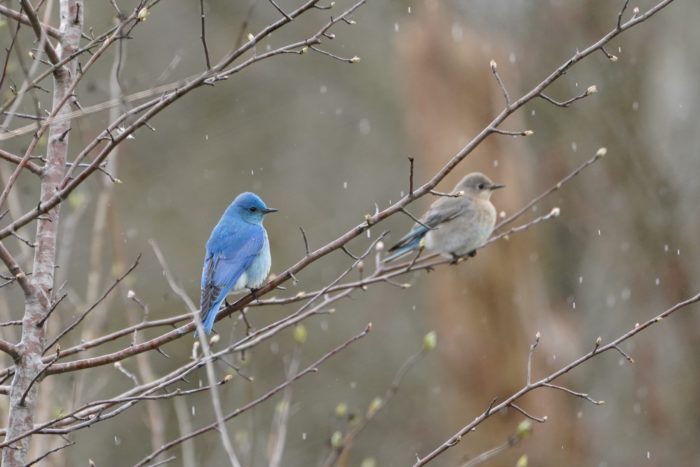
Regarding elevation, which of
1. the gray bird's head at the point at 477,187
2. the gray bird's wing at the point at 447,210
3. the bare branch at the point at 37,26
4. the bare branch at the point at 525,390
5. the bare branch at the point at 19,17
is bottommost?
the bare branch at the point at 525,390

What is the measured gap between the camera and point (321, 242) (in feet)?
44.3

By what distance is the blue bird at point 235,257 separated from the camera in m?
5.02

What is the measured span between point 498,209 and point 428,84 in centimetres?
136

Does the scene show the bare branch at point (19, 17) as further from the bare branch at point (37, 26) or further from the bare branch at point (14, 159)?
the bare branch at point (14, 159)

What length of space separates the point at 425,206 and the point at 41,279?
9418mm

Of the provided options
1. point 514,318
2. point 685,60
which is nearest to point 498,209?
point 514,318

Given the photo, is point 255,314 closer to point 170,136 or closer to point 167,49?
point 170,136

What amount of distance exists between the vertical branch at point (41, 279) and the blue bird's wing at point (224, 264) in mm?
1136

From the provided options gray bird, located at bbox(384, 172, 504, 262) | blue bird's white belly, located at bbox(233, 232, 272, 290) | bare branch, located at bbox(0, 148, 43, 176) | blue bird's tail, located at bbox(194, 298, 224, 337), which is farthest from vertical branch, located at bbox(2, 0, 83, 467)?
gray bird, located at bbox(384, 172, 504, 262)

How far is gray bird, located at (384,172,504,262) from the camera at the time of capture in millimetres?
7242

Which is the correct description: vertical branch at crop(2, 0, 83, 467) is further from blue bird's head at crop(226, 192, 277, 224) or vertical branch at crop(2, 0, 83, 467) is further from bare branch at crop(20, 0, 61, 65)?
blue bird's head at crop(226, 192, 277, 224)

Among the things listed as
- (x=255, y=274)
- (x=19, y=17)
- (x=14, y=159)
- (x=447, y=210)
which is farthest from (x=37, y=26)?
(x=447, y=210)

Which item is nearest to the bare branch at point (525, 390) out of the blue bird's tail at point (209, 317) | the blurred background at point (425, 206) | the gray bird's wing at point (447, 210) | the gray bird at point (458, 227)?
the blue bird's tail at point (209, 317)

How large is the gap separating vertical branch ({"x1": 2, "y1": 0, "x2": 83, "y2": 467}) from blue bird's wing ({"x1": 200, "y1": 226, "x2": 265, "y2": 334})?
1.14m
